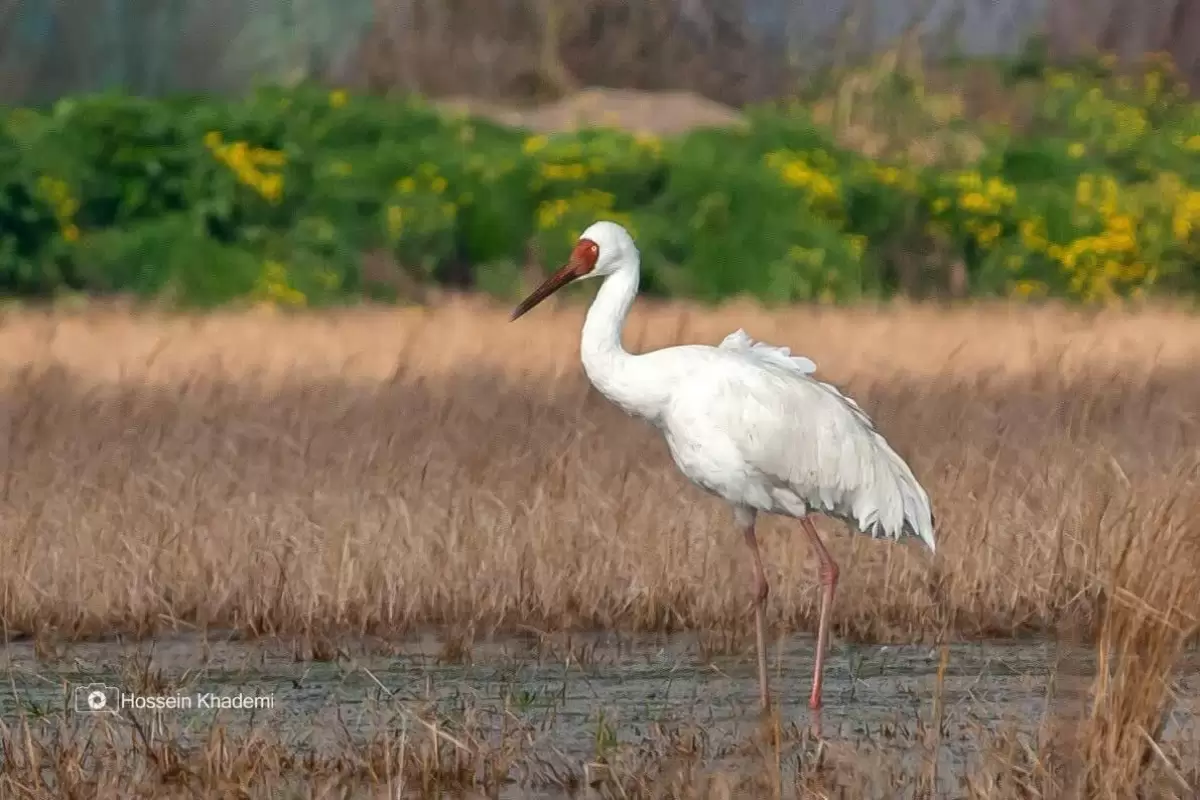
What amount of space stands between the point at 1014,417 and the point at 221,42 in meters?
17.0

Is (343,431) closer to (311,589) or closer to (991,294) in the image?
(311,589)

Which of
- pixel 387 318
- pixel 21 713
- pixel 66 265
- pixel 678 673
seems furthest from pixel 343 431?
pixel 66 265

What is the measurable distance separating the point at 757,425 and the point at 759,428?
1 centimetres

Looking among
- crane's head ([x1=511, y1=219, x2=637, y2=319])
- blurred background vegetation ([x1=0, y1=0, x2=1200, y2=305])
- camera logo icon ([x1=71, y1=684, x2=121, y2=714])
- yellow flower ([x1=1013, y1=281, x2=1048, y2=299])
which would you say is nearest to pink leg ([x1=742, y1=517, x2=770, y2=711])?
crane's head ([x1=511, y1=219, x2=637, y2=319])

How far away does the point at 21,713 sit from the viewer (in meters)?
5.69

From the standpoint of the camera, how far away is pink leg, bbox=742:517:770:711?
6.29 meters

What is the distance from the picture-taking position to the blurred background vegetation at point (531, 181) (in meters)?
20.1

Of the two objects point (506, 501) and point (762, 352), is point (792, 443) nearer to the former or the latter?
point (762, 352)

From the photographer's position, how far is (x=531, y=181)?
2078 cm

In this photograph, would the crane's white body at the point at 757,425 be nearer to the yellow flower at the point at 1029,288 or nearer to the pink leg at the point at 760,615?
the pink leg at the point at 760,615

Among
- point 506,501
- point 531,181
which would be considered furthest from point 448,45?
point 506,501

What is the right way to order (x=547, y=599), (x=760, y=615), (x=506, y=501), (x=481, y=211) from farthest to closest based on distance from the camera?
(x=481, y=211) → (x=506, y=501) → (x=547, y=599) → (x=760, y=615)

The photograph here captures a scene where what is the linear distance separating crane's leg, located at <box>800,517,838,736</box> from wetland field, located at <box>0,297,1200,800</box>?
0.10 meters

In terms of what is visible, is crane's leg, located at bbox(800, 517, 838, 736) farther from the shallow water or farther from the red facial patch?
the red facial patch
